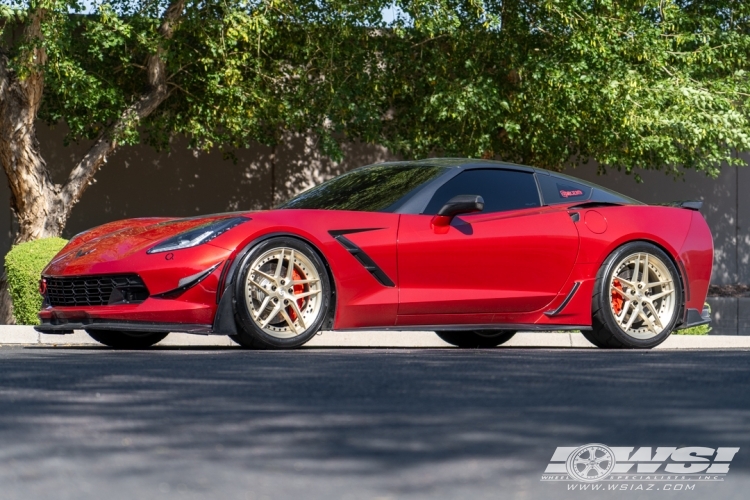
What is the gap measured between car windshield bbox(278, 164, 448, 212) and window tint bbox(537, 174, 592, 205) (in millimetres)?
781

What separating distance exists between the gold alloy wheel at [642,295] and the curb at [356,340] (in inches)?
83.4

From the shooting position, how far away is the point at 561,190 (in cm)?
886

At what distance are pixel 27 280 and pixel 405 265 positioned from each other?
5801 mm

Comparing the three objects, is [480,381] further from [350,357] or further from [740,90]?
[740,90]

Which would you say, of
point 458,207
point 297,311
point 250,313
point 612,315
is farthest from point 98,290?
point 612,315

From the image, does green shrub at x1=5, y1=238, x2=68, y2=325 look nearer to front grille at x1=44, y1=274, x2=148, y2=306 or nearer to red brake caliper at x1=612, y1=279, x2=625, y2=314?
front grille at x1=44, y1=274, x2=148, y2=306

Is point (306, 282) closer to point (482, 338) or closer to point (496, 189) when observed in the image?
point (496, 189)

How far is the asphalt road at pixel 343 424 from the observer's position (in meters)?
3.22

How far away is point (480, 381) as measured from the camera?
5.37 m

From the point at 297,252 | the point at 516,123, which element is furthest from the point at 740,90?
the point at 297,252

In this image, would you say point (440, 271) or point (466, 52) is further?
point (466, 52)

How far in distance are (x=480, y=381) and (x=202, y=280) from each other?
8.27ft

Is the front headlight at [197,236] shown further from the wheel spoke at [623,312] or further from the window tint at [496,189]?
the wheel spoke at [623,312]

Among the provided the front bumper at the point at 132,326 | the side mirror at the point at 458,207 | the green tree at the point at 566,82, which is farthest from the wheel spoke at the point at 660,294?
the green tree at the point at 566,82
